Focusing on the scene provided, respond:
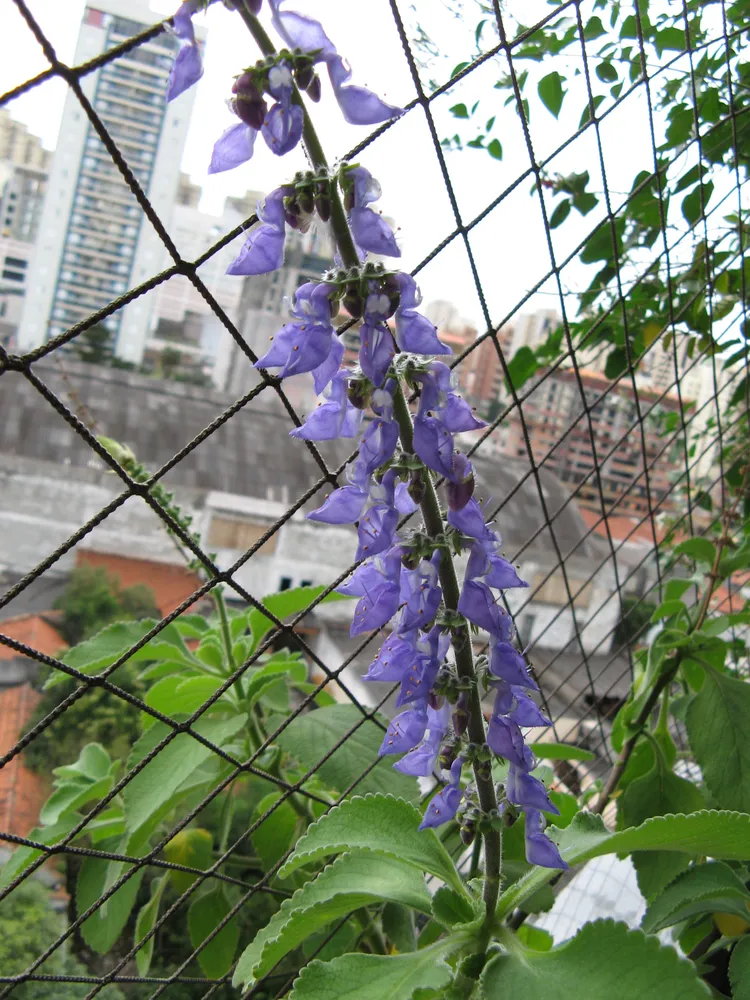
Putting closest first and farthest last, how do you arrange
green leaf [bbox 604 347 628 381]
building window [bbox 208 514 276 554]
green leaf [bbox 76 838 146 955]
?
green leaf [bbox 76 838 146 955] → green leaf [bbox 604 347 628 381] → building window [bbox 208 514 276 554]

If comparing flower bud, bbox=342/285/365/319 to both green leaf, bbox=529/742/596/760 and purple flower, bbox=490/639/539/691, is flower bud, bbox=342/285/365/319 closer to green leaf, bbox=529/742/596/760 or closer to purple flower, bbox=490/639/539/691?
purple flower, bbox=490/639/539/691

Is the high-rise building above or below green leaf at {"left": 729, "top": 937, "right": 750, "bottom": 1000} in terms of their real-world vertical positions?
above

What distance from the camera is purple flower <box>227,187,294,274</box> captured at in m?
0.31

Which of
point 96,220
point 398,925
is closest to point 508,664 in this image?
point 398,925

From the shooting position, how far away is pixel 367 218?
32 cm

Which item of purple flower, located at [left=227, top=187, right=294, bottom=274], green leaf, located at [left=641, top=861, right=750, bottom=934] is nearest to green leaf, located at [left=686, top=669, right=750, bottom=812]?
green leaf, located at [left=641, top=861, right=750, bottom=934]

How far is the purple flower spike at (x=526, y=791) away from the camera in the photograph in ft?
1.33

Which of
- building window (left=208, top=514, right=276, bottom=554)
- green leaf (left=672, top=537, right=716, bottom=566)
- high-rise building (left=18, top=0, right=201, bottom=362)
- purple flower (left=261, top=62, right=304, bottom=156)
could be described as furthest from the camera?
high-rise building (left=18, top=0, right=201, bottom=362)

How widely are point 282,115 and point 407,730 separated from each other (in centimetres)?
A: 29

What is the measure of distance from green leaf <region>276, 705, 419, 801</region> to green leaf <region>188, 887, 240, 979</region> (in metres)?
0.19

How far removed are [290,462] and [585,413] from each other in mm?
10672

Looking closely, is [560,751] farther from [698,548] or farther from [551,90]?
[551,90]

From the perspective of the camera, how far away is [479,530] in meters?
0.35

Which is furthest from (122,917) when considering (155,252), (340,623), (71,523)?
(155,252)
